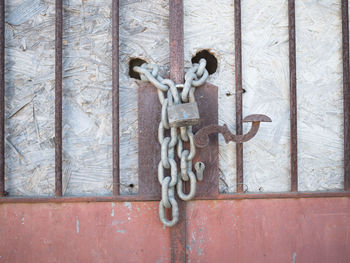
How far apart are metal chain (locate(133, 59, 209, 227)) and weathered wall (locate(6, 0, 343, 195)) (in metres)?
0.13

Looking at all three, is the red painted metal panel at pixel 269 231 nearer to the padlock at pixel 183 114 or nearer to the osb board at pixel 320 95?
the osb board at pixel 320 95

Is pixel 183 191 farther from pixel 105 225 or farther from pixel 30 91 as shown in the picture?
pixel 30 91

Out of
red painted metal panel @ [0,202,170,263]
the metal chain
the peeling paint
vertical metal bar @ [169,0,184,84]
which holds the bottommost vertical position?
red painted metal panel @ [0,202,170,263]

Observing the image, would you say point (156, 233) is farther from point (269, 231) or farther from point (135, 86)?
point (135, 86)

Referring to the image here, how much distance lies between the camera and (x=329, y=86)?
1.12 metres

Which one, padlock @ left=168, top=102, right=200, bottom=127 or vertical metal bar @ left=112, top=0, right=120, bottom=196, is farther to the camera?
vertical metal bar @ left=112, top=0, right=120, bottom=196

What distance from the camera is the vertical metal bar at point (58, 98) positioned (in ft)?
3.38

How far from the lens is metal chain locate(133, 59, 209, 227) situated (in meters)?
0.94

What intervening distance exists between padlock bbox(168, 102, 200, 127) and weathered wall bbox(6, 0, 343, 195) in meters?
0.23

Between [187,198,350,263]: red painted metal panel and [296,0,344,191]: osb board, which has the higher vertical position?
[296,0,344,191]: osb board

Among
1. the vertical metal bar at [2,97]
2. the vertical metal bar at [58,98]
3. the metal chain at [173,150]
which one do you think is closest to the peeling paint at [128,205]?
the metal chain at [173,150]

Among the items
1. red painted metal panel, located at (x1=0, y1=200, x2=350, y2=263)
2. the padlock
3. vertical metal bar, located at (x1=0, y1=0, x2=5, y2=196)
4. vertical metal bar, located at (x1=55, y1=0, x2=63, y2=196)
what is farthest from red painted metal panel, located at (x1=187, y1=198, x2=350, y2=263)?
vertical metal bar, located at (x1=0, y1=0, x2=5, y2=196)

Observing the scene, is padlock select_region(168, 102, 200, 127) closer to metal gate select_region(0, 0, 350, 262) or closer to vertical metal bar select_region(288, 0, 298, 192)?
metal gate select_region(0, 0, 350, 262)

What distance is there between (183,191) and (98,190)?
329mm
